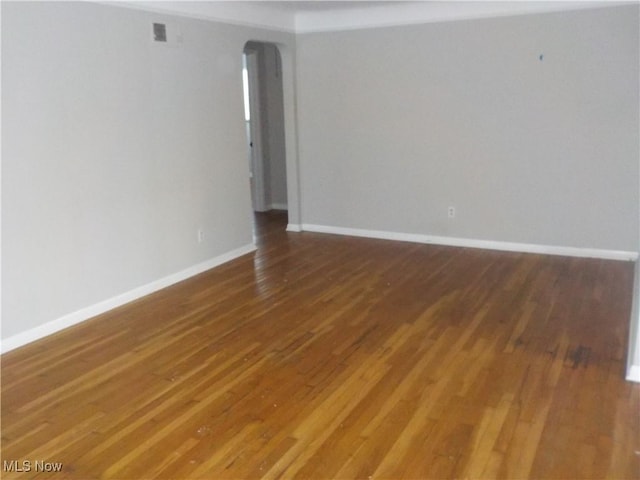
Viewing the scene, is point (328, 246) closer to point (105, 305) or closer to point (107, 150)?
point (105, 305)

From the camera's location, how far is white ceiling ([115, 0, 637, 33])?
4.85m

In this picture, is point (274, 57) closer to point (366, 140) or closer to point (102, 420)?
point (366, 140)

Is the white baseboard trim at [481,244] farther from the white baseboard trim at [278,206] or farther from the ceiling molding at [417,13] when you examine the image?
the ceiling molding at [417,13]

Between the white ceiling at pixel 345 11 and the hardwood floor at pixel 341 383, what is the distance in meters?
2.21

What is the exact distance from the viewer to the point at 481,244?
5.71 m

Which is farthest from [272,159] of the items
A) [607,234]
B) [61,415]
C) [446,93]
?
[61,415]

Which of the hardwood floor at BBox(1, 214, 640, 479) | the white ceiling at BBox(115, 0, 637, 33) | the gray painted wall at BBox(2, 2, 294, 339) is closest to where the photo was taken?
the hardwood floor at BBox(1, 214, 640, 479)

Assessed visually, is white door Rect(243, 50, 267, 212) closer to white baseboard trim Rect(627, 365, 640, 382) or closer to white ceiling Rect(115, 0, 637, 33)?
white ceiling Rect(115, 0, 637, 33)

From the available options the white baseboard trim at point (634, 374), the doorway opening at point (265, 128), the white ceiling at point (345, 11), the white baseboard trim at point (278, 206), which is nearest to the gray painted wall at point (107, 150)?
the white ceiling at point (345, 11)

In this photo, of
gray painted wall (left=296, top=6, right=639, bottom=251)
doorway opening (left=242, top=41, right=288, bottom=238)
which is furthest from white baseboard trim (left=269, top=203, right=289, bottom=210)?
gray painted wall (left=296, top=6, right=639, bottom=251)

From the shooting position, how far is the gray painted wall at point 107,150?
11.5ft

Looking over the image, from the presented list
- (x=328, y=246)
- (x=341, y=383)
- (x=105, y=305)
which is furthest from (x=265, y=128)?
(x=341, y=383)

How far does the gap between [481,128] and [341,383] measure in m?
3.30

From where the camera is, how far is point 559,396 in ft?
9.37
